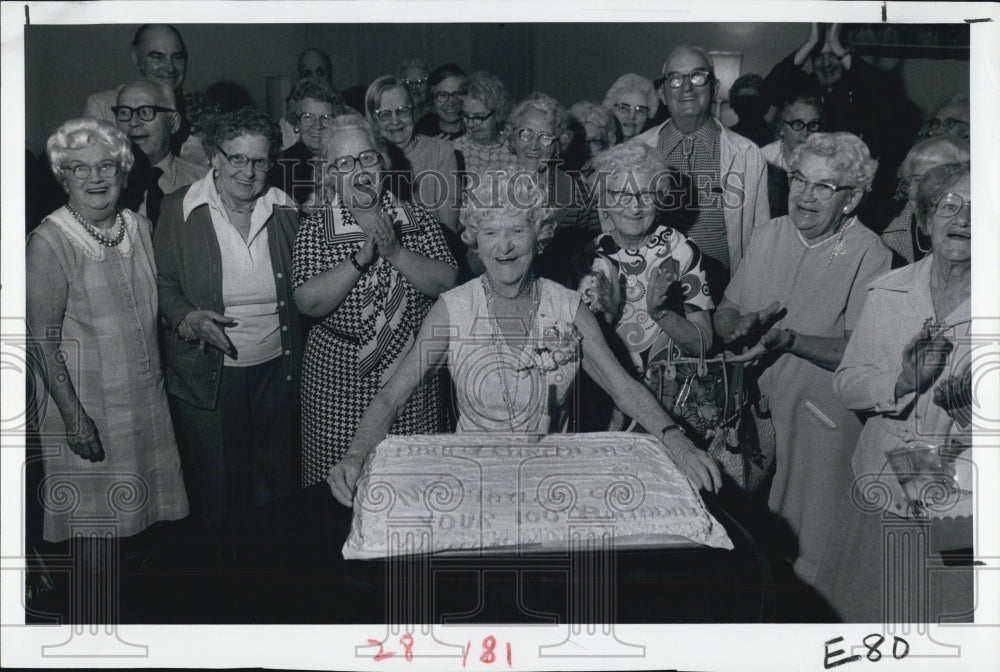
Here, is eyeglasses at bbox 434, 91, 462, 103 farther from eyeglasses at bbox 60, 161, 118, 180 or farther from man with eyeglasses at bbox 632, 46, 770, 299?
eyeglasses at bbox 60, 161, 118, 180

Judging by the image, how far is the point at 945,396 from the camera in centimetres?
394

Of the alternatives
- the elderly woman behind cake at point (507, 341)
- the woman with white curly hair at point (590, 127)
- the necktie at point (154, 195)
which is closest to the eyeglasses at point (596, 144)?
the woman with white curly hair at point (590, 127)

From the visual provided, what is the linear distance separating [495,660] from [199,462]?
4.15ft

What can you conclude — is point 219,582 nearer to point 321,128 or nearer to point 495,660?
point 495,660

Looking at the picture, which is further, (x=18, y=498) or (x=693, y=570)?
(x=18, y=498)

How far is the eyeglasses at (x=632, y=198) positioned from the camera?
3865mm

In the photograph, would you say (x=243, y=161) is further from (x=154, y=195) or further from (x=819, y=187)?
(x=819, y=187)

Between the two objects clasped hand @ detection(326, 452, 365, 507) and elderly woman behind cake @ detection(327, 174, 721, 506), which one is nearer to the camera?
clasped hand @ detection(326, 452, 365, 507)

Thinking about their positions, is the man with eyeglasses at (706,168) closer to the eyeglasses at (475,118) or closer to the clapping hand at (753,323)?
the clapping hand at (753,323)

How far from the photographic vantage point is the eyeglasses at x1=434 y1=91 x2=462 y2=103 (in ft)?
12.8

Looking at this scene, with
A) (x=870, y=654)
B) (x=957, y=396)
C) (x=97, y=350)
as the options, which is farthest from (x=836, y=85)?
(x=97, y=350)

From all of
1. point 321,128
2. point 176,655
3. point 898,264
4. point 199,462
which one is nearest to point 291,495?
point 199,462

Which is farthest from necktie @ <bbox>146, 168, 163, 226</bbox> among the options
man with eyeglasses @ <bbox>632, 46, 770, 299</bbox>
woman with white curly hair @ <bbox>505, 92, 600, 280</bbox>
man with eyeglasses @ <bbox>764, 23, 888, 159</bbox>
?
man with eyeglasses @ <bbox>764, 23, 888, 159</bbox>

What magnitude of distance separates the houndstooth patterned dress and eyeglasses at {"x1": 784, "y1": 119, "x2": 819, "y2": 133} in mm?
1283
